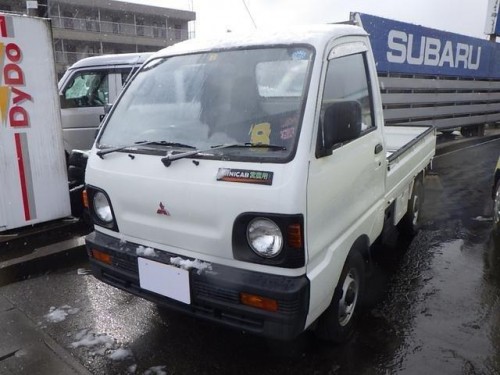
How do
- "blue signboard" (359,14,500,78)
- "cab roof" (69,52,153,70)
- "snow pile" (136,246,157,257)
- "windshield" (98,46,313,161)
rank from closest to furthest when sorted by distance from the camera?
1. "windshield" (98,46,313,161)
2. "snow pile" (136,246,157,257)
3. "cab roof" (69,52,153,70)
4. "blue signboard" (359,14,500,78)

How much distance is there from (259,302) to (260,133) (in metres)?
0.92

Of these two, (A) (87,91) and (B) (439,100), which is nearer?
(A) (87,91)

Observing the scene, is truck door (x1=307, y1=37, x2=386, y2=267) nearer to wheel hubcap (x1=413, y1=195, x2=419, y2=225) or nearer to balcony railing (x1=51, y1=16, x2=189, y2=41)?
wheel hubcap (x1=413, y1=195, x2=419, y2=225)

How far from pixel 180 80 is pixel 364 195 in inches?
59.2

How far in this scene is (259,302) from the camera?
2.08m

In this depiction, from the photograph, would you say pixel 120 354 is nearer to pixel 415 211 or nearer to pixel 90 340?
pixel 90 340

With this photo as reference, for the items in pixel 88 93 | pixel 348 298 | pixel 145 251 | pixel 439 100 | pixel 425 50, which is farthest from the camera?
pixel 439 100

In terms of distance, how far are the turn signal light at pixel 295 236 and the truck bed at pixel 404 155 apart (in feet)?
5.45

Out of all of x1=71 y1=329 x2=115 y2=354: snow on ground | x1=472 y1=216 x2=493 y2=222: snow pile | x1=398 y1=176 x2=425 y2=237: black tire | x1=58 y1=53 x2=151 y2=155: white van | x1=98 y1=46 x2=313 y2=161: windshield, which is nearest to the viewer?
x1=98 y1=46 x2=313 y2=161: windshield

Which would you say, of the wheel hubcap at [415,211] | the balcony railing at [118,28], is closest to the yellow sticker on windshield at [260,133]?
the wheel hubcap at [415,211]

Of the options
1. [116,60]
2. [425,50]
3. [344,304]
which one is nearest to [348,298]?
[344,304]

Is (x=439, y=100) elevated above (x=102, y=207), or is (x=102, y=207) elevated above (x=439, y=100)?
(x=439, y=100)

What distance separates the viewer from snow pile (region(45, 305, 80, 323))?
312cm

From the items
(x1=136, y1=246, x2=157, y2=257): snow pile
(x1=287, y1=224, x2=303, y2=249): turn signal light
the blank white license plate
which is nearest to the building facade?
(x1=136, y1=246, x2=157, y2=257): snow pile
